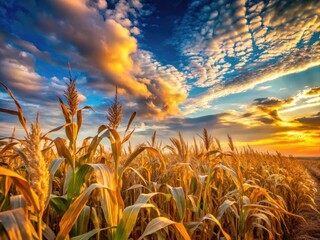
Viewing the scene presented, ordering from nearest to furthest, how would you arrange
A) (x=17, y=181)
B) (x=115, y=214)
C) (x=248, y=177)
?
(x=17, y=181) → (x=115, y=214) → (x=248, y=177)

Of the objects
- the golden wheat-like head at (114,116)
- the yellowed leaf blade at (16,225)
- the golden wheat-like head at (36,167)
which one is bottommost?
the yellowed leaf blade at (16,225)

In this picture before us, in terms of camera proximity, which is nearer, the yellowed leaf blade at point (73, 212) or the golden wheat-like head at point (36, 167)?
the golden wheat-like head at point (36, 167)

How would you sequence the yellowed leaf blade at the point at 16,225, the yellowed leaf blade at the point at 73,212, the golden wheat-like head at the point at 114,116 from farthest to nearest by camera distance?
the golden wheat-like head at the point at 114,116
the yellowed leaf blade at the point at 73,212
the yellowed leaf blade at the point at 16,225

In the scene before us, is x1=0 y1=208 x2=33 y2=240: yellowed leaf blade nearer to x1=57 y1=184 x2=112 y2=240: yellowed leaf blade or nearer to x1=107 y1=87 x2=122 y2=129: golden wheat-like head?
x1=57 y1=184 x2=112 y2=240: yellowed leaf blade

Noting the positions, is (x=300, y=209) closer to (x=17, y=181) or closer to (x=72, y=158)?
(x=72, y=158)

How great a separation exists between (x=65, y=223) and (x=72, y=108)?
1.39 m

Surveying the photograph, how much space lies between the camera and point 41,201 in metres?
1.19

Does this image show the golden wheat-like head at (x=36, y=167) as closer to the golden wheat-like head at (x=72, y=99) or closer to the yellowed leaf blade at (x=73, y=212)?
the yellowed leaf blade at (x=73, y=212)

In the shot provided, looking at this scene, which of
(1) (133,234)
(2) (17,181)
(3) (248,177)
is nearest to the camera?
(2) (17,181)

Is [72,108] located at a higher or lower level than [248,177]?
higher

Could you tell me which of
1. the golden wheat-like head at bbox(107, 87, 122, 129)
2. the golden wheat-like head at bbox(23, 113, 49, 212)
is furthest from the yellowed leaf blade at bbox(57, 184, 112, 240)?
the golden wheat-like head at bbox(107, 87, 122, 129)

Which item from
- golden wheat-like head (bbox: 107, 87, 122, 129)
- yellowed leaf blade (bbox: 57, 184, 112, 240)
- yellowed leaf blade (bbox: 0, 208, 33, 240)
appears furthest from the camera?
golden wheat-like head (bbox: 107, 87, 122, 129)

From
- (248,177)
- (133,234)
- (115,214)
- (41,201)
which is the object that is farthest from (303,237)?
(41,201)

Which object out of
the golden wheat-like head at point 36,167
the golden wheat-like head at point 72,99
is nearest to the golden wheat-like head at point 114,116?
the golden wheat-like head at point 72,99
